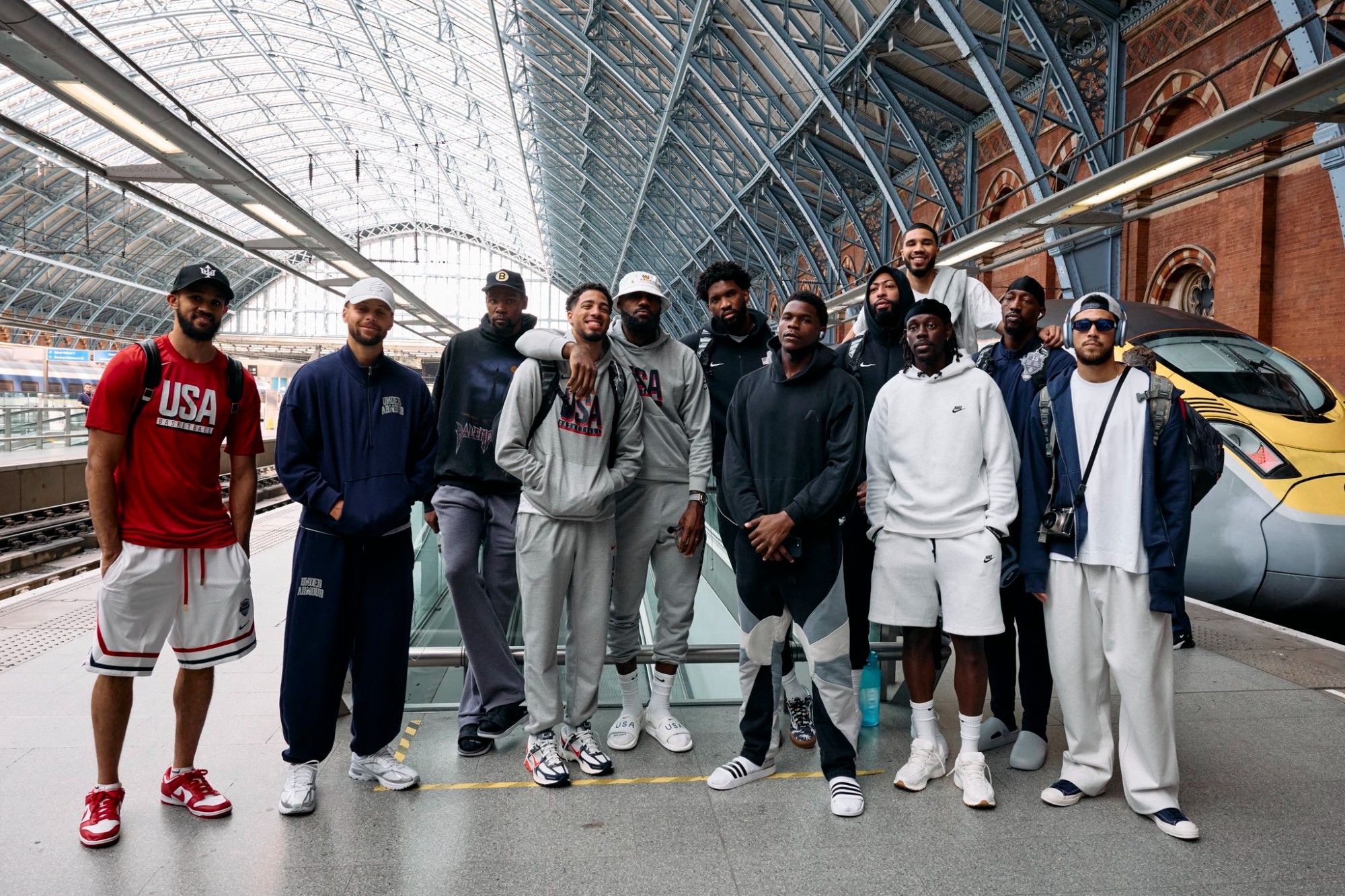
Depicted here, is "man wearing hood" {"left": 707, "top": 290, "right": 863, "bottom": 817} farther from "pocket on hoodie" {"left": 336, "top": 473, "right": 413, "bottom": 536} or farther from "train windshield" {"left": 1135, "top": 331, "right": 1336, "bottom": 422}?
"train windshield" {"left": 1135, "top": 331, "right": 1336, "bottom": 422}

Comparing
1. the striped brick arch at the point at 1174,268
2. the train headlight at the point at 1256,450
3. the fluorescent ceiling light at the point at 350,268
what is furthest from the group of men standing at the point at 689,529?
the striped brick arch at the point at 1174,268

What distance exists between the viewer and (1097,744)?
340 cm

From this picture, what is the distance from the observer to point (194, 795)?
3215 millimetres

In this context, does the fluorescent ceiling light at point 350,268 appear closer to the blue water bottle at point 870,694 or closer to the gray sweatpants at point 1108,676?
the blue water bottle at point 870,694

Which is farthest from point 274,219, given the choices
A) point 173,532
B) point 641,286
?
point 173,532

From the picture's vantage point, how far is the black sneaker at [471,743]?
12.4 ft

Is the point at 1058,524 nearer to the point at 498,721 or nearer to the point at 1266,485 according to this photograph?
the point at 498,721

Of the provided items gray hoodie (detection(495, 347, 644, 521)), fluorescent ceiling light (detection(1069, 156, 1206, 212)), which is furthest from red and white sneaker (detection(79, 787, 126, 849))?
fluorescent ceiling light (detection(1069, 156, 1206, 212))

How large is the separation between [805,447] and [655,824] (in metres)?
1.53

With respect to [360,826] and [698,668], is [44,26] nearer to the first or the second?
[360,826]

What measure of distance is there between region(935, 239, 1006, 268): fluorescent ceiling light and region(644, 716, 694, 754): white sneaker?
7.22 m

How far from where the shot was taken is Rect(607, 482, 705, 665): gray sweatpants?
3910 mm

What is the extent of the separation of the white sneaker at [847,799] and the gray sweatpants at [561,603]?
107 centimetres

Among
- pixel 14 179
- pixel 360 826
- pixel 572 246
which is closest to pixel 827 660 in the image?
pixel 360 826
